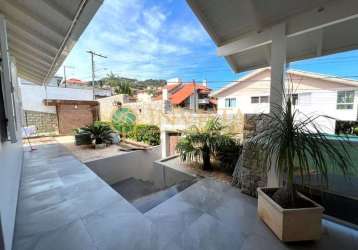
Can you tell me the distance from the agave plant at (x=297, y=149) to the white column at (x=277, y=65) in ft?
1.15

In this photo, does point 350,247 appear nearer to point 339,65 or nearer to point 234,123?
point 234,123

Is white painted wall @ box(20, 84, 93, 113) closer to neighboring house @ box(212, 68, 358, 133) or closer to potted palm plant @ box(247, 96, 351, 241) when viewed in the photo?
neighboring house @ box(212, 68, 358, 133)

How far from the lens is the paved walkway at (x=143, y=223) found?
5.41ft

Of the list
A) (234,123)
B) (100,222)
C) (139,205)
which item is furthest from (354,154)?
(100,222)

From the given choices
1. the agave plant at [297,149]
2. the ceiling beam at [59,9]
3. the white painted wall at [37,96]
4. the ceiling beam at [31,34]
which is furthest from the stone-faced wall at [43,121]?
the agave plant at [297,149]

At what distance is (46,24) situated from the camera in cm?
259

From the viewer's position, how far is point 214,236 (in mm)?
1756

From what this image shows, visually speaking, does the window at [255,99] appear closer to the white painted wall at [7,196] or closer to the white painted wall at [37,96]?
the white painted wall at [7,196]

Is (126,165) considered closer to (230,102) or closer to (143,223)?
(143,223)

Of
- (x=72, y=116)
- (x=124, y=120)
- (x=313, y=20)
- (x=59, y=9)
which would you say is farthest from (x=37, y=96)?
(x=313, y=20)

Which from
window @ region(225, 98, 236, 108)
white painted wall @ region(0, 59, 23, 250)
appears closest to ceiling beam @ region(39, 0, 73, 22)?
white painted wall @ region(0, 59, 23, 250)

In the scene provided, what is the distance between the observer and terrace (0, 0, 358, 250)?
1.68m

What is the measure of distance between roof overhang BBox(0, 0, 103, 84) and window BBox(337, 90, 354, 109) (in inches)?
344

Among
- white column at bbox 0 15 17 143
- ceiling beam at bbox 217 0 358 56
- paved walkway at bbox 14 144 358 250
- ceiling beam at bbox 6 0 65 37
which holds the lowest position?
paved walkway at bbox 14 144 358 250
